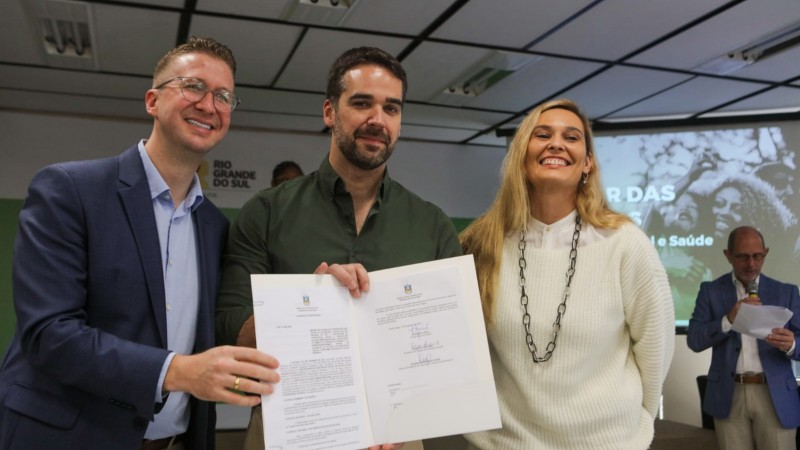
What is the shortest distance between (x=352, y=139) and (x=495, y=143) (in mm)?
6118

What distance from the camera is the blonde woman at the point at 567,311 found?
6.57 feet

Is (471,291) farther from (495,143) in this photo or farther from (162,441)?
(495,143)

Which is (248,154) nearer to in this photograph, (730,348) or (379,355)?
(730,348)

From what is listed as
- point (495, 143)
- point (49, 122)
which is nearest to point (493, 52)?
point (495, 143)

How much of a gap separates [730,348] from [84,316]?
446 centimetres

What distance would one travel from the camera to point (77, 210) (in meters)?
1.56

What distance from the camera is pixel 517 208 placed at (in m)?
2.26

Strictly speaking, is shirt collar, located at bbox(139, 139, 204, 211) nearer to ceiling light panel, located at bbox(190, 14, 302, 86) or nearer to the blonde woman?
the blonde woman

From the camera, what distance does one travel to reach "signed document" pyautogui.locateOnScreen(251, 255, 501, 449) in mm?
1518

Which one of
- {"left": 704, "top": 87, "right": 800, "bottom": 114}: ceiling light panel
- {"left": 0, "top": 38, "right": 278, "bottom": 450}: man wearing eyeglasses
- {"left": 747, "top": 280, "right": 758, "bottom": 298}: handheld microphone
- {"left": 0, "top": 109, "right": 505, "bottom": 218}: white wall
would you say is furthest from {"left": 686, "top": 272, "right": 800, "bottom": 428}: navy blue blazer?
{"left": 0, "top": 38, "right": 278, "bottom": 450}: man wearing eyeglasses

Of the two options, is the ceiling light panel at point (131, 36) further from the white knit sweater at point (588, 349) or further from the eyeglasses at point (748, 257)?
the eyeglasses at point (748, 257)

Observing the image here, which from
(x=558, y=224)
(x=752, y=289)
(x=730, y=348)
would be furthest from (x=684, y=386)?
(x=558, y=224)

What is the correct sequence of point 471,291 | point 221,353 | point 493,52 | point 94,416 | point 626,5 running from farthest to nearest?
1. point 493,52
2. point 626,5
3. point 471,291
4. point 94,416
5. point 221,353

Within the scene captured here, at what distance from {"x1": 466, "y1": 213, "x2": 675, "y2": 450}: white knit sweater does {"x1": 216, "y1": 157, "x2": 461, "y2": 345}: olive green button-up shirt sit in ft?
1.11
